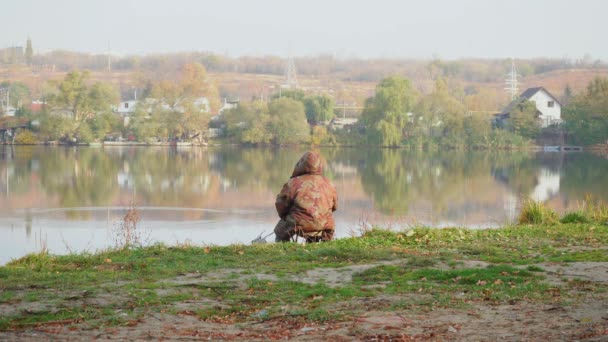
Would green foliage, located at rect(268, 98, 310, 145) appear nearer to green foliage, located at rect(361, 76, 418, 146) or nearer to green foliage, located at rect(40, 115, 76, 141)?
green foliage, located at rect(361, 76, 418, 146)

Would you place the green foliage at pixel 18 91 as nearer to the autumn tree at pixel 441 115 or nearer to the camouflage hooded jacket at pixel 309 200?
the autumn tree at pixel 441 115

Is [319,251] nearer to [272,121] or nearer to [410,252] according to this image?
[410,252]

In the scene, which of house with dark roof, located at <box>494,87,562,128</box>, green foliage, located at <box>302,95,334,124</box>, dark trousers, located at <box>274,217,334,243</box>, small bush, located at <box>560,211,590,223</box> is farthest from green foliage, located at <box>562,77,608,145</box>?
dark trousers, located at <box>274,217,334,243</box>

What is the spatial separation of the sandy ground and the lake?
6989mm

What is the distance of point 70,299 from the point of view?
870 cm

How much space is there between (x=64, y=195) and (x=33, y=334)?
86.3 ft

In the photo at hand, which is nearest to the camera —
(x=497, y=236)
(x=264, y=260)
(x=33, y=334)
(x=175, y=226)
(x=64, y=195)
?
(x=33, y=334)

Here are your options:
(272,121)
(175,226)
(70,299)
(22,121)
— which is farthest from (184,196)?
(22,121)

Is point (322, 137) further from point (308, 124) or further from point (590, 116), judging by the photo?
point (590, 116)

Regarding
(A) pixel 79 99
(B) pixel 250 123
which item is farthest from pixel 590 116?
(A) pixel 79 99

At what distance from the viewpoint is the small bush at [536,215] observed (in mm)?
16619

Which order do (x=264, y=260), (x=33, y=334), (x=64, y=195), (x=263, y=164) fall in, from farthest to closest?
(x=263, y=164), (x=64, y=195), (x=264, y=260), (x=33, y=334)

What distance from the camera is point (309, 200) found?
14078mm

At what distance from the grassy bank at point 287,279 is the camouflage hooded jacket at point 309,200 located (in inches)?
34.5
